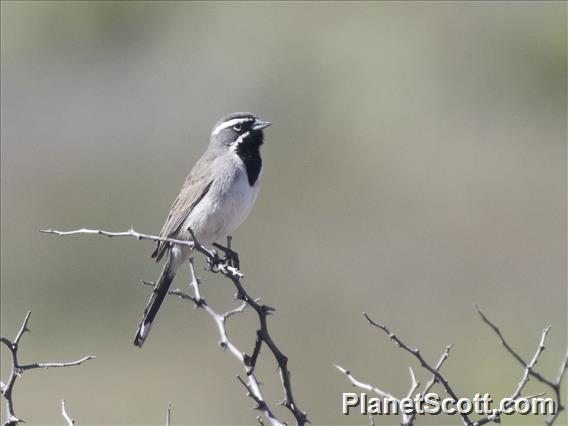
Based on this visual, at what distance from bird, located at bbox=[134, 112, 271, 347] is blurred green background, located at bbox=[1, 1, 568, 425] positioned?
3.87 metres

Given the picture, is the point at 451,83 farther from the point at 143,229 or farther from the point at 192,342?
the point at 192,342

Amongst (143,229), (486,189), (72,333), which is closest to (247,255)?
(143,229)

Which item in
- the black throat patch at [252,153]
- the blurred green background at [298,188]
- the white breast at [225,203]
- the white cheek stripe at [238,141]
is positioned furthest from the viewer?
the blurred green background at [298,188]

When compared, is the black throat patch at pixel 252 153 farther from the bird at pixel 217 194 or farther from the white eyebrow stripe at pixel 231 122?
the white eyebrow stripe at pixel 231 122

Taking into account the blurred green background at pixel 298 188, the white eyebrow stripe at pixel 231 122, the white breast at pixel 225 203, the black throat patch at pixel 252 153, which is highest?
the white eyebrow stripe at pixel 231 122

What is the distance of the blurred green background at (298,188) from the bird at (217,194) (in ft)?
12.7

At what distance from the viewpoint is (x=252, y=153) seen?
338 inches

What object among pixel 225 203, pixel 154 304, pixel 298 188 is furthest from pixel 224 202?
pixel 298 188

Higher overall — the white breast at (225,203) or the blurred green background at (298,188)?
the white breast at (225,203)

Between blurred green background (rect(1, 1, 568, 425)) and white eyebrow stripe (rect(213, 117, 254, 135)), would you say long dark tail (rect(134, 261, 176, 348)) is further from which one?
blurred green background (rect(1, 1, 568, 425))

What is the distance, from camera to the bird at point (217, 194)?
8.35m

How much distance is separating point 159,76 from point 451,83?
587 centimetres

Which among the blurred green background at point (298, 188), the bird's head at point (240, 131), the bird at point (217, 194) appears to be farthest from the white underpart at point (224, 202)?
the blurred green background at point (298, 188)

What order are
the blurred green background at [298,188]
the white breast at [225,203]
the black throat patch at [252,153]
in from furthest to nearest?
the blurred green background at [298,188], the black throat patch at [252,153], the white breast at [225,203]
